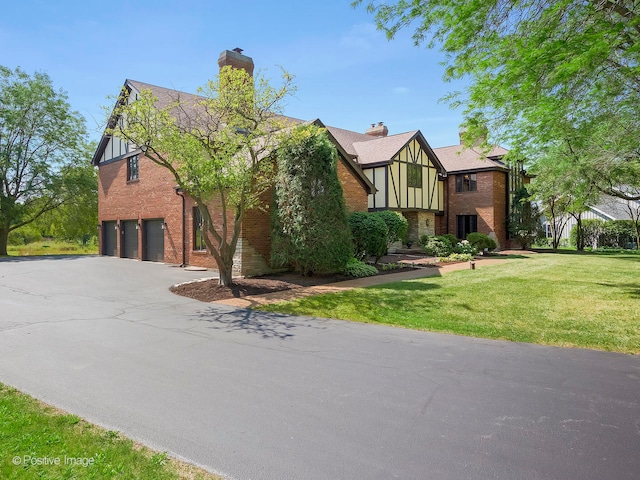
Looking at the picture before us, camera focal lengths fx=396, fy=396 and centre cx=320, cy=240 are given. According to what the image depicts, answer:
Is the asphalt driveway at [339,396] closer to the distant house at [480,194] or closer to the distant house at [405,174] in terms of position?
the distant house at [405,174]

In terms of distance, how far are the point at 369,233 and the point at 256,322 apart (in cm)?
795

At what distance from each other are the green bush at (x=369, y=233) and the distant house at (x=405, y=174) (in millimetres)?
7471

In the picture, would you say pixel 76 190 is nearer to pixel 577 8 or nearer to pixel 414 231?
pixel 414 231

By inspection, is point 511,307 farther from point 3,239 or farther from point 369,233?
point 3,239

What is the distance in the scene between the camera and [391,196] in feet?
75.9

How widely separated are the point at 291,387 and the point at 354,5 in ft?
23.3

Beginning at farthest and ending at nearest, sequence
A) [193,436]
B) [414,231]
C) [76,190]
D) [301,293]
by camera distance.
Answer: [76,190] → [414,231] → [301,293] → [193,436]

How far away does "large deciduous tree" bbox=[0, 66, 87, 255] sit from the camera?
29406mm

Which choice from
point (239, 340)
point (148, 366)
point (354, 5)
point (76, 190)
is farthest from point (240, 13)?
point (76, 190)

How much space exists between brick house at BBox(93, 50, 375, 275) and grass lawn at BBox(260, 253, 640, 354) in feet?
16.1

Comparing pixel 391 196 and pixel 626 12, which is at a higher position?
pixel 626 12

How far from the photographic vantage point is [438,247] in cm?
2108

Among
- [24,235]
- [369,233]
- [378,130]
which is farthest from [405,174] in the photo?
[24,235]

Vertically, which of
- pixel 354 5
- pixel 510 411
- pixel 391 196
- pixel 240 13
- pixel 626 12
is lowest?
pixel 510 411
